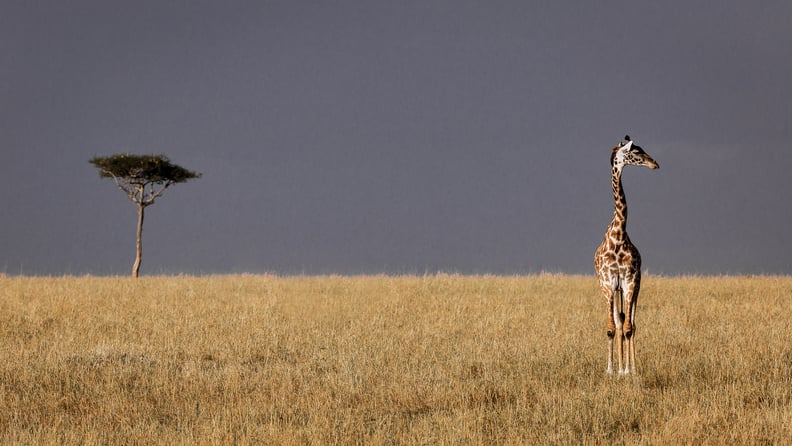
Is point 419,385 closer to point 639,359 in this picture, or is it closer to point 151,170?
point 639,359

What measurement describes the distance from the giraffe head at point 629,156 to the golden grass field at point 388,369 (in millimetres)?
3107

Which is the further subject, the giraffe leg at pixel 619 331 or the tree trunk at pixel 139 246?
the tree trunk at pixel 139 246

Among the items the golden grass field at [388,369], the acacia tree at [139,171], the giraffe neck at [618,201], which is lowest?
the golden grass field at [388,369]

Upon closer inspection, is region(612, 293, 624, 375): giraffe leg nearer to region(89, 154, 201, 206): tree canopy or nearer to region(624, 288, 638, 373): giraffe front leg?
region(624, 288, 638, 373): giraffe front leg

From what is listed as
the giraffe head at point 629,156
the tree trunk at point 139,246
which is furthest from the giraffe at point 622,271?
the tree trunk at point 139,246

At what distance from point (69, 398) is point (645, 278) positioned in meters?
21.8

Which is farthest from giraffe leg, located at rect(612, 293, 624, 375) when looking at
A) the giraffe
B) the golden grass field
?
the golden grass field

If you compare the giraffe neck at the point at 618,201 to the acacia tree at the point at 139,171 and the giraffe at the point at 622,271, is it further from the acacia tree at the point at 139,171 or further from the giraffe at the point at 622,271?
the acacia tree at the point at 139,171

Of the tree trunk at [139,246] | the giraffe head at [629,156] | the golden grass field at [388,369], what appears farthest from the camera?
the tree trunk at [139,246]

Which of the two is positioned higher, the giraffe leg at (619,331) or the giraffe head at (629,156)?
the giraffe head at (629,156)

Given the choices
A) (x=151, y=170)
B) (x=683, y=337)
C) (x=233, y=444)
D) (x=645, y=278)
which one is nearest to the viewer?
(x=233, y=444)

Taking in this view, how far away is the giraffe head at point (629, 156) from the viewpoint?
955 centimetres

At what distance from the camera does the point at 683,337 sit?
13219 mm

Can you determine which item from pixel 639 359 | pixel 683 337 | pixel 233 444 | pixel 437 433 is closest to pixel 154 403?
pixel 233 444
